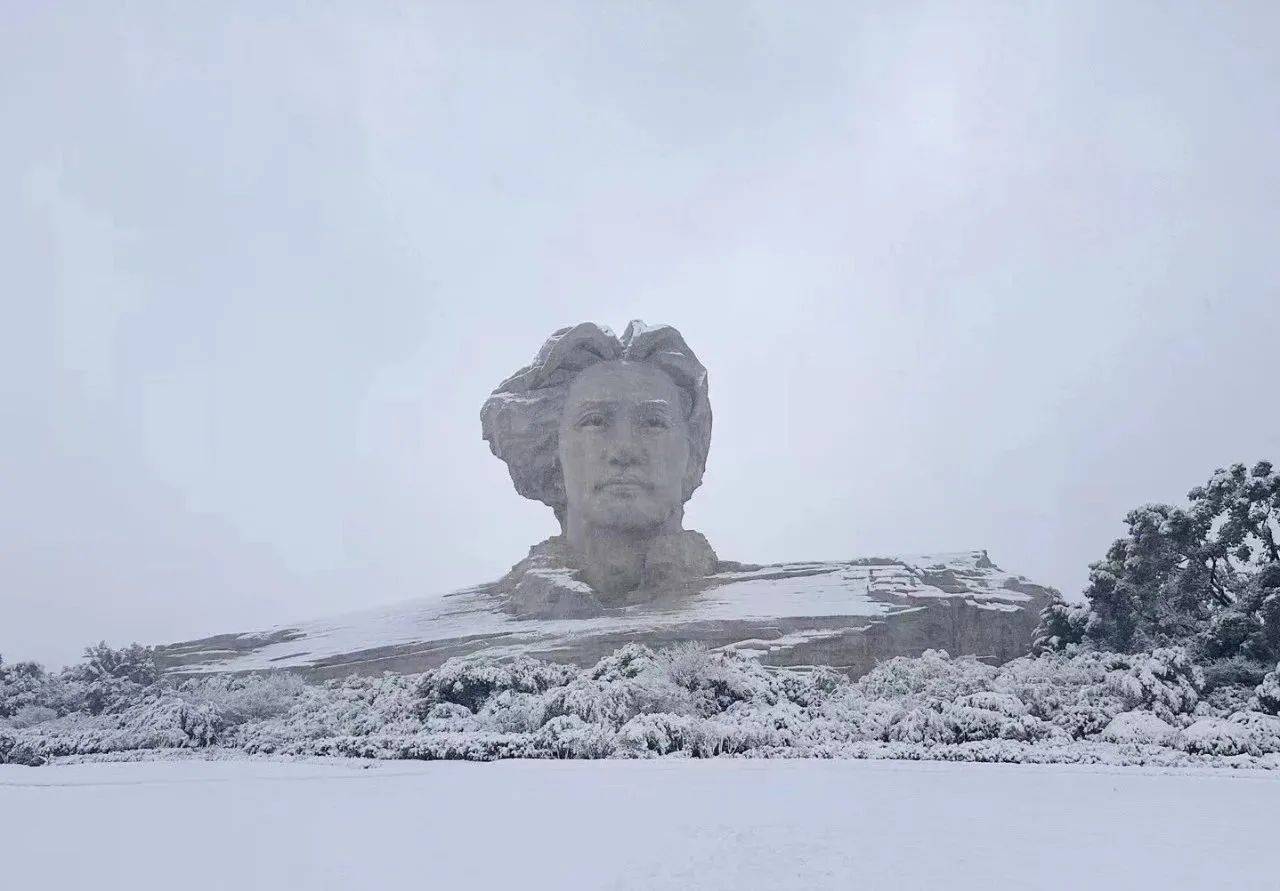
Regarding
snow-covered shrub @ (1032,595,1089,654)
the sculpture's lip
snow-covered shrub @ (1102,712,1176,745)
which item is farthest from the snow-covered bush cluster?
the sculpture's lip

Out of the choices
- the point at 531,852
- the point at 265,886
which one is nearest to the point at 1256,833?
the point at 531,852

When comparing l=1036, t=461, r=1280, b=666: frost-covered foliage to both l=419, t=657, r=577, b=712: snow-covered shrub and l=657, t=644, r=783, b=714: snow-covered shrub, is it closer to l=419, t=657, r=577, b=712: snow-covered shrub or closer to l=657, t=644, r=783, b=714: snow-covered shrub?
l=657, t=644, r=783, b=714: snow-covered shrub

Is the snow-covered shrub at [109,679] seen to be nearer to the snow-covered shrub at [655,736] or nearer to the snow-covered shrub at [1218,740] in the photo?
the snow-covered shrub at [655,736]

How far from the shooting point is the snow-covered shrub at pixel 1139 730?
8.62 meters

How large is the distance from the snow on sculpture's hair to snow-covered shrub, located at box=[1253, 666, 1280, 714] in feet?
30.6

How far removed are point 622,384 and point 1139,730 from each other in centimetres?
923

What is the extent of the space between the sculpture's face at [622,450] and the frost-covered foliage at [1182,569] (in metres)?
6.26

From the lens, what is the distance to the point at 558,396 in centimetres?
1673

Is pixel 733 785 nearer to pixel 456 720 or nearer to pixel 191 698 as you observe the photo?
pixel 456 720

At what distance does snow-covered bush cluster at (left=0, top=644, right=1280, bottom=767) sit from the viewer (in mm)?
A: 8805

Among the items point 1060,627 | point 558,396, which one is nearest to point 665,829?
point 1060,627

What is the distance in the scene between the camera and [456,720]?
36.0ft

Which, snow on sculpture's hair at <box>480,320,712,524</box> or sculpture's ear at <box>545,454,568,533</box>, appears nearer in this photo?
snow on sculpture's hair at <box>480,320,712,524</box>

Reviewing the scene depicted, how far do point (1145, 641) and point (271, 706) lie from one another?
11.0 meters
